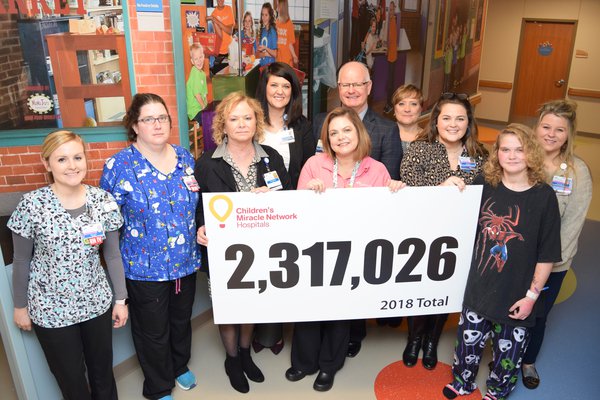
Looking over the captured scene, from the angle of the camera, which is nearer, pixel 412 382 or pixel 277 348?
pixel 412 382

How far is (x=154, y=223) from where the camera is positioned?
2.47m

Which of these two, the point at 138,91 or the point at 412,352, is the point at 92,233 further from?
the point at 412,352

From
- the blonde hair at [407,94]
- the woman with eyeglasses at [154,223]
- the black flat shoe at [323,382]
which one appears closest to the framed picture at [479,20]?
the blonde hair at [407,94]

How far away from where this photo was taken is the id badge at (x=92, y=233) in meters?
2.23

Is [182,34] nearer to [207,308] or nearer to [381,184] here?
[381,184]

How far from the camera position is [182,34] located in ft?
10.2

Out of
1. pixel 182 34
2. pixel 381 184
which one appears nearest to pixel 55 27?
pixel 182 34

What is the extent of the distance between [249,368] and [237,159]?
1.37 metres

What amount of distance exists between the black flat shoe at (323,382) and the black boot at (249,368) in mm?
352

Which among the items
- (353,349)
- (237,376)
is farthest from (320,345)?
(237,376)

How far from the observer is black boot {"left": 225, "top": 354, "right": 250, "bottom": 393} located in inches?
118

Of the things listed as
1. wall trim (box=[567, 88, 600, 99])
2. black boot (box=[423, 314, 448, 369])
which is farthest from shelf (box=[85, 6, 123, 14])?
wall trim (box=[567, 88, 600, 99])

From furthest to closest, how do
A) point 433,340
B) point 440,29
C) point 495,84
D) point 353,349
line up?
point 495,84 → point 440,29 → point 353,349 → point 433,340

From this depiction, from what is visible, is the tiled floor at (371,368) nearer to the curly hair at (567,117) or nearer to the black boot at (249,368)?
the black boot at (249,368)
